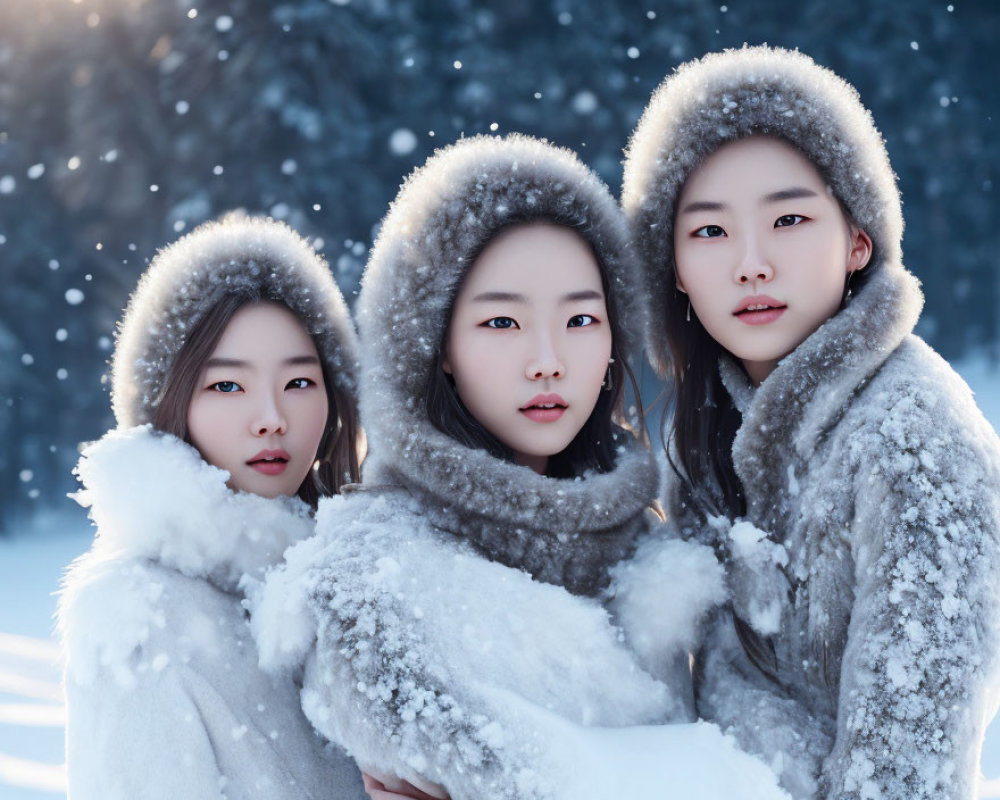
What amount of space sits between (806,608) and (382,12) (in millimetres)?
7065

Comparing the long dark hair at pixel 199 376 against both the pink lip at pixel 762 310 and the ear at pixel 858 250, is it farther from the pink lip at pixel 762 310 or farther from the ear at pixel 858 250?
the ear at pixel 858 250

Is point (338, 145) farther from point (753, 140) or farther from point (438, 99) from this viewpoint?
point (753, 140)

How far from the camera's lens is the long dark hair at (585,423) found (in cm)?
204

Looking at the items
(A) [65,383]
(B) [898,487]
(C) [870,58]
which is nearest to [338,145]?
(A) [65,383]

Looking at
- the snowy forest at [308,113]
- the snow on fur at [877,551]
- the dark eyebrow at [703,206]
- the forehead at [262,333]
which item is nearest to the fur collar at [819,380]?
the snow on fur at [877,551]

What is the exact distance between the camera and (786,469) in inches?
78.4

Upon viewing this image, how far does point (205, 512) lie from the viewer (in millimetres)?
1955

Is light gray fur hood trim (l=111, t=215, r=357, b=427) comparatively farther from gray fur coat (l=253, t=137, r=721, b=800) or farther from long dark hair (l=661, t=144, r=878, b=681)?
long dark hair (l=661, t=144, r=878, b=681)

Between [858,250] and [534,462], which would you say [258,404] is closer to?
[534,462]

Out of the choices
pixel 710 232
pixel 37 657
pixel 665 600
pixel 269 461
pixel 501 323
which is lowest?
pixel 37 657

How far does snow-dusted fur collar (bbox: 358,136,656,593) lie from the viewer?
1879 mm

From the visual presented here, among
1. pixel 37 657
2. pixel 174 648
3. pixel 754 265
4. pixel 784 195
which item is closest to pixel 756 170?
pixel 784 195

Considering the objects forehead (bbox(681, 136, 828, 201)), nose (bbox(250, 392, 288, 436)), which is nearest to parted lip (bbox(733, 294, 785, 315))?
forehead (bbox(681, 136, 828, 201))

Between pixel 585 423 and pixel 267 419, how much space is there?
732 mm
